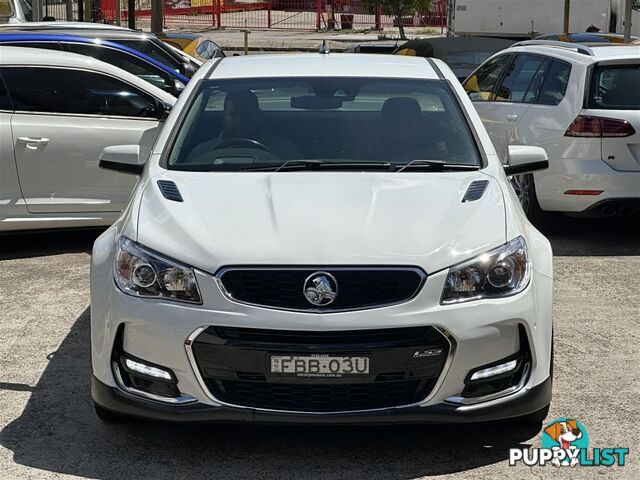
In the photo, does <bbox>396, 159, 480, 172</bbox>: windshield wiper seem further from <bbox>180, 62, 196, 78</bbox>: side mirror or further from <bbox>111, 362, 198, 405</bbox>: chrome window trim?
<bbox>180, 62, 196, 78</bbox>: side mirror

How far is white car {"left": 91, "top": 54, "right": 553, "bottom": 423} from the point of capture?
4.26 metres

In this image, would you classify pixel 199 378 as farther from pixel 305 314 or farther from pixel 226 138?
pixel 226 138

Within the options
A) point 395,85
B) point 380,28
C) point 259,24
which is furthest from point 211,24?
point 395,85

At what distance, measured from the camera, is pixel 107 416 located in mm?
4785

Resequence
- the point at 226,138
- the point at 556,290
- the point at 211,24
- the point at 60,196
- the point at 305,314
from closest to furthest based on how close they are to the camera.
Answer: the point at 305,314 → the point at 226,138 → the point at 556,290 → the point at 60,196 → the point at 211,24

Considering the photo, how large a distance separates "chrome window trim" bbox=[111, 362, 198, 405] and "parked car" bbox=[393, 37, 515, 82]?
11.2 m

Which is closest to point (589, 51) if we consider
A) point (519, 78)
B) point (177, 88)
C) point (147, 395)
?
point (519, 78)

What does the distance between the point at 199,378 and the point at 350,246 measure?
0.76 m

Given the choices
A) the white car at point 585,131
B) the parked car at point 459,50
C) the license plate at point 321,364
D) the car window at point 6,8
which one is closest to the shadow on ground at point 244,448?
the license plate at point 321,364

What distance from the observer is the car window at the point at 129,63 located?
10.3m

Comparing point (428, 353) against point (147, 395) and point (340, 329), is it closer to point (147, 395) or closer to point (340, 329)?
point (340, 329)

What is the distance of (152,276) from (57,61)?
4664 mm

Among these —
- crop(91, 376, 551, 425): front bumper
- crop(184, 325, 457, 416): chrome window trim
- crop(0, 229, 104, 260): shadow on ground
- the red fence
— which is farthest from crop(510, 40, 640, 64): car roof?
the red fence

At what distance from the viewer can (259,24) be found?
4228 cm
